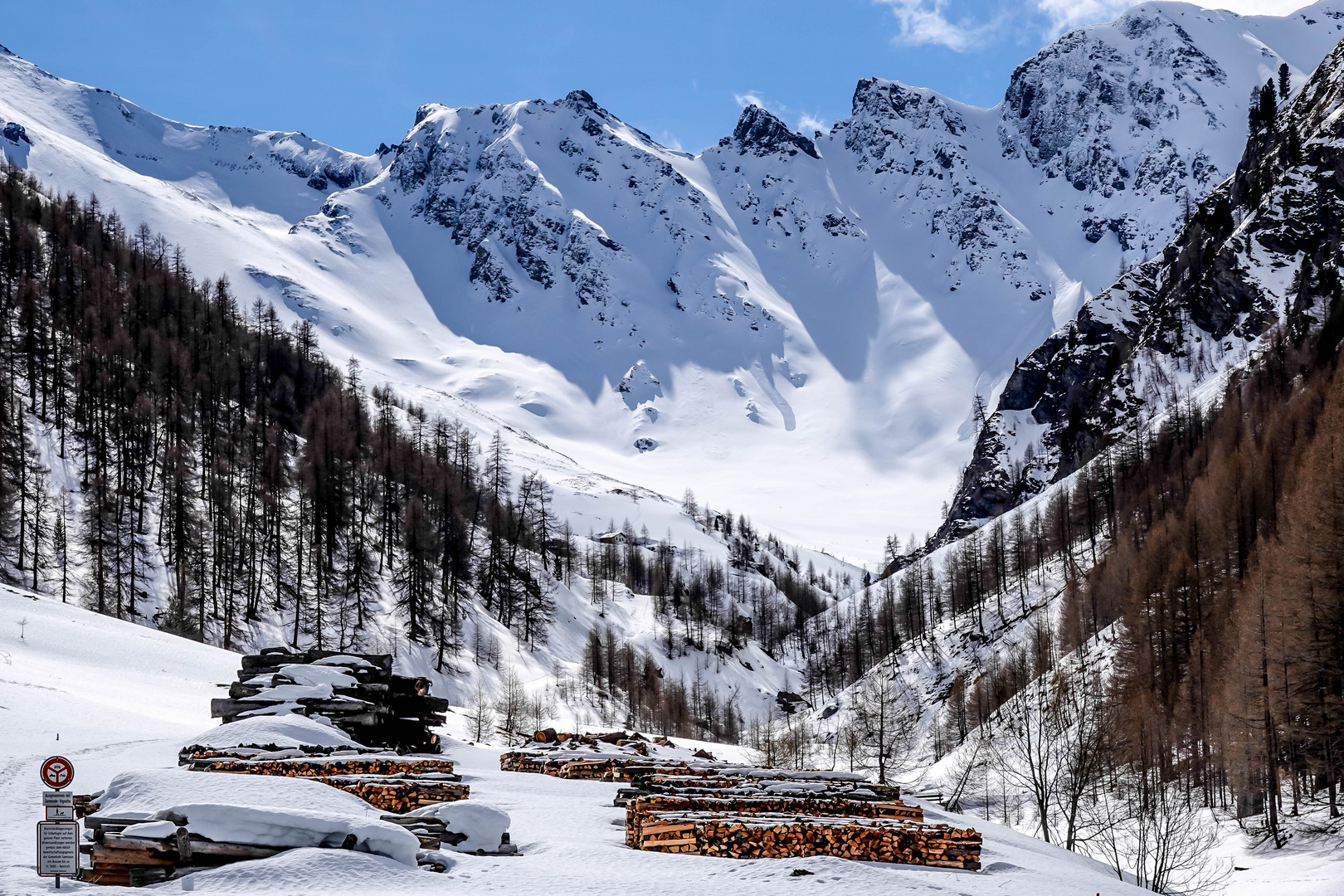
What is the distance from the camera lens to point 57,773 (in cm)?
1662

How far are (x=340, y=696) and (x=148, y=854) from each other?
23.0m

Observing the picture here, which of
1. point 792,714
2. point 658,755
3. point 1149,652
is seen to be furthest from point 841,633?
point 658,755

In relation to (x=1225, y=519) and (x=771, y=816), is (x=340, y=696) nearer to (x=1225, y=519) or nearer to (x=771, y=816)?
(x=771, y=816)

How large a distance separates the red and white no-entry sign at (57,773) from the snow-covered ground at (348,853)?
1312 millimetres

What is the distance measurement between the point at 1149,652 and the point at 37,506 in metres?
86.2

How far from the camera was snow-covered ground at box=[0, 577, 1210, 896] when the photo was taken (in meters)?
16.5

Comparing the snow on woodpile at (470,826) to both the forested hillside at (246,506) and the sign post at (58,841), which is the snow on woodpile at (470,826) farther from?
the forested hillside at (246,506)

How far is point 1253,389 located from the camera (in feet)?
406

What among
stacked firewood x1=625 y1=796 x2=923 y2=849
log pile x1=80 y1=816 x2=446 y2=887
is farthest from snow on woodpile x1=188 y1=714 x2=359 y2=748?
log pile x1=80 y1=816 x2=446 y2=887

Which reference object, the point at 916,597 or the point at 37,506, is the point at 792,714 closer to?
the point at 916,597

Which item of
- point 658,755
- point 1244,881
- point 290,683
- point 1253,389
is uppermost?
point 1253,389

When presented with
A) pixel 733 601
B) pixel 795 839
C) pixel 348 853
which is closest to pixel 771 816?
pixel 795 839

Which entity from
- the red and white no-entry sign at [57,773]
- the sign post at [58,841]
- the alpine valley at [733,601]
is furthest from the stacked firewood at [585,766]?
the sign post at [58,841]

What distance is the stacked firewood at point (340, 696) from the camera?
3762 cm
